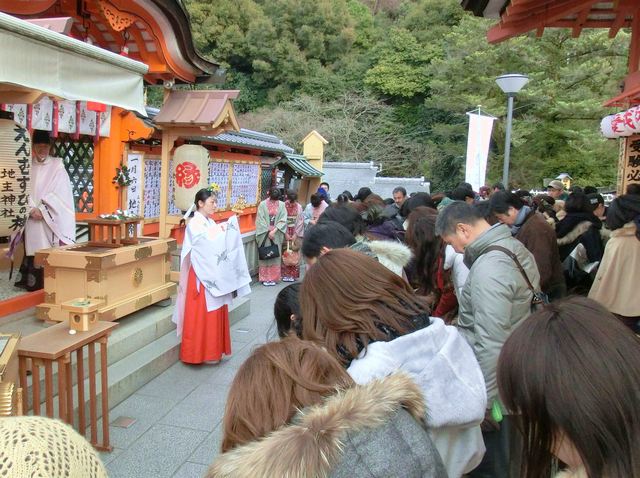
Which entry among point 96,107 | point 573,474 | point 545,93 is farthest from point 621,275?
point 545,93

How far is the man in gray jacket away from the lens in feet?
8.48

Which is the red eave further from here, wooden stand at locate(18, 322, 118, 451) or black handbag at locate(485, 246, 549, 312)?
wooden stand at locate(18, 322, 118, 451)

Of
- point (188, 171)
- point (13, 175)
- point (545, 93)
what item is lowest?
point (13, 175)

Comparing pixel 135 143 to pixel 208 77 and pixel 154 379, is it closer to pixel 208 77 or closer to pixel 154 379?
pixel 208 77

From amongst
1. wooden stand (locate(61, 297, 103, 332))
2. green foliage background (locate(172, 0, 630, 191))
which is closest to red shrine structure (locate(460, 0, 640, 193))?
wooden stand (locate(61, 297, 103, 332))

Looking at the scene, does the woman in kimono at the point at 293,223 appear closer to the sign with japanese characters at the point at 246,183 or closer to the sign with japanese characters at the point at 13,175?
the sign with japanese characters at the point at 246,183

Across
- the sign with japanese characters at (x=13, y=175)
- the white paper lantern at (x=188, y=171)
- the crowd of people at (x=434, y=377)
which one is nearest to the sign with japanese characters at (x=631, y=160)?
the crowd of people at (x=434, y=377)

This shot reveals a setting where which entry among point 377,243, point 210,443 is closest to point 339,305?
point 377,243

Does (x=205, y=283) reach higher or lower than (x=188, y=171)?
lower

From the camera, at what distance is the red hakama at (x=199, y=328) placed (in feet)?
18.0

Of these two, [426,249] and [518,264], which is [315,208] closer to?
[426,249]

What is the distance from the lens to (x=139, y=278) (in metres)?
5.92

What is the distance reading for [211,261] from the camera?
5406 mm

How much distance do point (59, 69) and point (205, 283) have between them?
2755 mm
